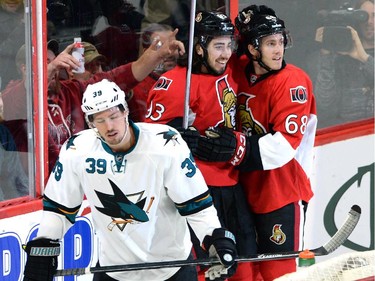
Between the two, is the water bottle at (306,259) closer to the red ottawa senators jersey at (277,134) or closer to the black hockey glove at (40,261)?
the black hockey glove at (40,261)

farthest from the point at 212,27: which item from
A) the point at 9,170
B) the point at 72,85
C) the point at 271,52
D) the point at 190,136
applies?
the point at 9,170

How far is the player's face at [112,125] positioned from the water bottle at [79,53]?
3.01 ft

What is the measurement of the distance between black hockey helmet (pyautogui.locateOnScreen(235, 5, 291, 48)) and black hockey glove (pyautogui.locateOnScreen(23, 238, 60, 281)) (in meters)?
1.38

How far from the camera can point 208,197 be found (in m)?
4.24

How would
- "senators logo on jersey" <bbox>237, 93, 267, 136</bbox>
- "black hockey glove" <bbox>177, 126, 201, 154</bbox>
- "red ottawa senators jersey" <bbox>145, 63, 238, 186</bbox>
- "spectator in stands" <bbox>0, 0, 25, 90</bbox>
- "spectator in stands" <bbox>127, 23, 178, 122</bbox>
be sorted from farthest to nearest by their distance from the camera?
"spectator in stands" <bbox>127, 23, 178, 122</bbox>, "senators logo on jersey" <bbox>237, 93, 267, 136</bbox>, "red ottawa senators jersey" <bbox>145, 63, 238, 186</bbox>, "black hockey glove" <bbox>177, 126, 201, 154</bbox>, "spectator in stands" <bbox>0, 0, 25, 90</bbox>

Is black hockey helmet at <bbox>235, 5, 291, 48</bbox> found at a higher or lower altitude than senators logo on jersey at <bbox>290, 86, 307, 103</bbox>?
higher

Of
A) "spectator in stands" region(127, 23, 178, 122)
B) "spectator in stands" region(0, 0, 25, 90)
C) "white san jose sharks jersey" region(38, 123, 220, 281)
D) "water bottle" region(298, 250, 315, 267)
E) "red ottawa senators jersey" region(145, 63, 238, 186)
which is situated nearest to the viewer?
"water bottle" region(298, 250, 315, 267)

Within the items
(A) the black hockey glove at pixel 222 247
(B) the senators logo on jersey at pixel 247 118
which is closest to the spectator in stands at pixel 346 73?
(B) the senators logo on jersey at pixel 247 118

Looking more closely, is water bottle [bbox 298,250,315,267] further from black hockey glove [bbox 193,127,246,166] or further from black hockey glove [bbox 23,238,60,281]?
black hockey glove [bbox 193,127,246,166]

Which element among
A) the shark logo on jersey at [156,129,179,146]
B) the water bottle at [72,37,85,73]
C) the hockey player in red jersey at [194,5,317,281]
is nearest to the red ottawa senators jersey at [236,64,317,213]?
the hockey player in red jersey at [194,5,317,281]

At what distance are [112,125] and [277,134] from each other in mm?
1076

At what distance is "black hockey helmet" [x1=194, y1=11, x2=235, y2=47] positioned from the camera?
5.00 metres

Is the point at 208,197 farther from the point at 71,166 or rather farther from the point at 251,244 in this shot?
the point at 251,244

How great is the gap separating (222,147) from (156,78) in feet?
1.81
